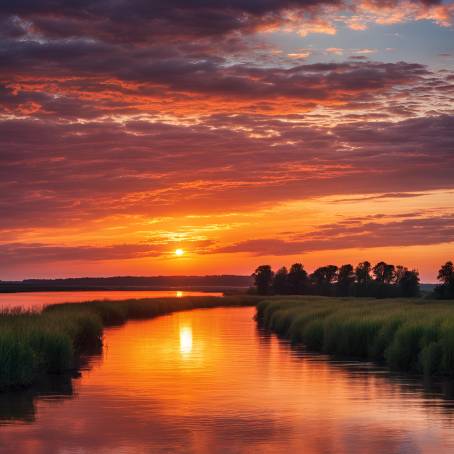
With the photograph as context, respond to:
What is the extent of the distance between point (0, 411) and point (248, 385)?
32.1 feet

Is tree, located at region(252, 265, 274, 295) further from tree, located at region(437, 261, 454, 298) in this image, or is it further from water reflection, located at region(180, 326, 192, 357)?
water reflection, located at region(180, 326, 192, 357)

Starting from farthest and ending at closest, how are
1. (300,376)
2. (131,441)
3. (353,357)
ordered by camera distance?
(353,357)
(300,376)
(131,441)

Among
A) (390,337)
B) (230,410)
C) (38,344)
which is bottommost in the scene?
(230,410)

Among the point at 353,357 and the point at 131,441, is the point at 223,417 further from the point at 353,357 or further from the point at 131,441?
the point at 353,357

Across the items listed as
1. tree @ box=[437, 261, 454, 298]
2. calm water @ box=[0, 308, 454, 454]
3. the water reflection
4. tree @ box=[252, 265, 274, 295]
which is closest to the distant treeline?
tree @ box=[252, 265, 274, 295]

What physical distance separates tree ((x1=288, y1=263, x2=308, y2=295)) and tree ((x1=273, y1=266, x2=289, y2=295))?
1099 millimetres

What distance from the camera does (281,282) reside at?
174375 mm

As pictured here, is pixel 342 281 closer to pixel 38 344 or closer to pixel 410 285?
pixel 410 285

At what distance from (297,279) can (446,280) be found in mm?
71355

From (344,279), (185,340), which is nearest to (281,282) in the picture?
(344,279)

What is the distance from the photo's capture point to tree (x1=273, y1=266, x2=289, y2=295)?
172m

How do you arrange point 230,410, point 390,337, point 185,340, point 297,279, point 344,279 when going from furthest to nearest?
point 297,279 → point 344,279 → point 185,340 → point 390,337 → point 230,410

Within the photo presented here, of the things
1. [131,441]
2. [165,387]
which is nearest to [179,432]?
[131,441]

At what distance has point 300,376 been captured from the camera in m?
33.8
